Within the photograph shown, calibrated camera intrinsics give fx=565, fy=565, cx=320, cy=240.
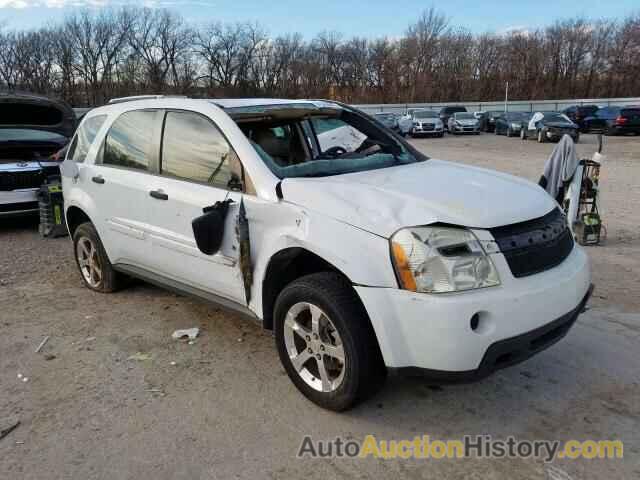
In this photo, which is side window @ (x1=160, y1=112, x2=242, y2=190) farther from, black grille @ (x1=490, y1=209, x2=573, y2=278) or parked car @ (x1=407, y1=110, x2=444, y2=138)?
parked car @ (x1=407, y1=110, x2=444, y2=138)

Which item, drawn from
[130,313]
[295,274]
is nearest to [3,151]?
[130,313]

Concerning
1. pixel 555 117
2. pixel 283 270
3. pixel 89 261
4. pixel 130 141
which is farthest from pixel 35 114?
pixel 555 117

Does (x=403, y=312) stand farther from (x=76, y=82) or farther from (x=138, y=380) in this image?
(x=76, y=82)

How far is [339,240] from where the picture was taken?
2.98 metres

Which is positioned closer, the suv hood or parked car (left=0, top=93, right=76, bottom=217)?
parked car (left=0, top=93, right=76, bottom=217)

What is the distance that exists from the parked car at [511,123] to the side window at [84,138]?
29.2 m

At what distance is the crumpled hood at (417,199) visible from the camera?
291 centimetres

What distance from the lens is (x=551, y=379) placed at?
140 inches

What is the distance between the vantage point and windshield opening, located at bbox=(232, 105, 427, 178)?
384 centimetres

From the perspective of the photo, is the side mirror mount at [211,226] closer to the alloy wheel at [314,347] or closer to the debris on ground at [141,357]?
the alloy wheel at [314,347]

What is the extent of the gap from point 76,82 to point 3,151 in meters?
60.8

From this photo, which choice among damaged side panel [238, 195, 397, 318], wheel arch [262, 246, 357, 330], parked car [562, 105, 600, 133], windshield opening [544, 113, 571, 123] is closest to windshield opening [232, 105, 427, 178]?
damaged side panel [238, 195, 397, 318]

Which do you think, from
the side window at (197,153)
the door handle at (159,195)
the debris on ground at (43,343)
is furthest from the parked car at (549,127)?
the debris on ground at (43,343)

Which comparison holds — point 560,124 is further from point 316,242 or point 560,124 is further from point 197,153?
point 316,242
